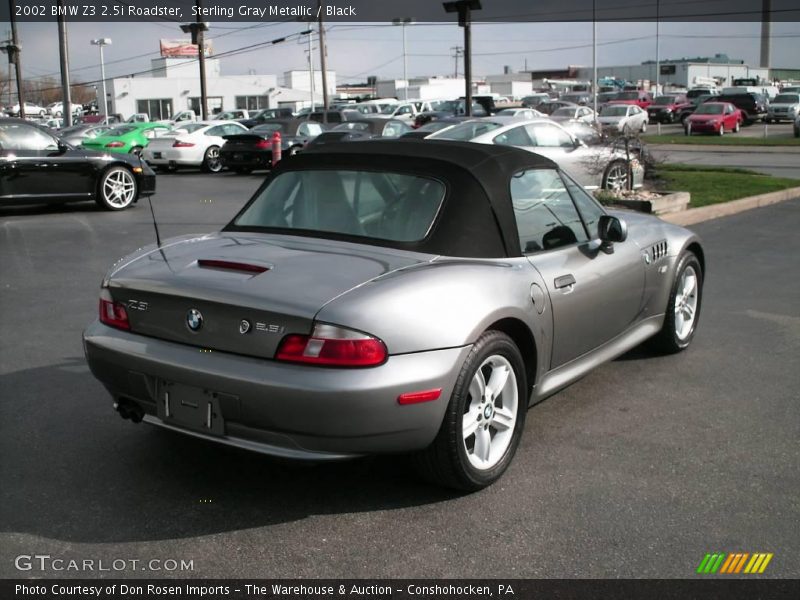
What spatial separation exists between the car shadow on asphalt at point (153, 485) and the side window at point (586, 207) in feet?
5.95

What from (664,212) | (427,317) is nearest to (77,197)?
(664,212)

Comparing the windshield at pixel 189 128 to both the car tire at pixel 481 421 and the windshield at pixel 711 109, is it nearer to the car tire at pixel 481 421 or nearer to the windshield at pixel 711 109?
the car tire at pixel 481 421

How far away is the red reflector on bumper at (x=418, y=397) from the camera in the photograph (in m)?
3.60

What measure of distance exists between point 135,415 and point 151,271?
25.9 inches

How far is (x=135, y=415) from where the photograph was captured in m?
4.12

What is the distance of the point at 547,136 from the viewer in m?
15.6

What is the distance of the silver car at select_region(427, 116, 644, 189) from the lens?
48.9 feet

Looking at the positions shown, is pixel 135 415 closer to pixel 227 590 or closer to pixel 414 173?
pixel 227 590

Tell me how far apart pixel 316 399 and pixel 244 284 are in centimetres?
63

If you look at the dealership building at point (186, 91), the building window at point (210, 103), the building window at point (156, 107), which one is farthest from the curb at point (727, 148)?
the building window at point (156, 107)

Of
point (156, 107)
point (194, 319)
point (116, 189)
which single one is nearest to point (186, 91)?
point (156, 107)

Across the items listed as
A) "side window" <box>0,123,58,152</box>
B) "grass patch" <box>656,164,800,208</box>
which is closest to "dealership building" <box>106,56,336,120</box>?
"grass patch" <box>656,164,800,208</box>

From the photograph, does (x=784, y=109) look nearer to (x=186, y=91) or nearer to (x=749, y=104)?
(x=749, y=104)

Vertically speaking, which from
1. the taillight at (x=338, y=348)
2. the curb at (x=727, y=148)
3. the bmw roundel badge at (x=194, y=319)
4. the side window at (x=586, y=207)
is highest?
the side window at (x=586, y=207)
